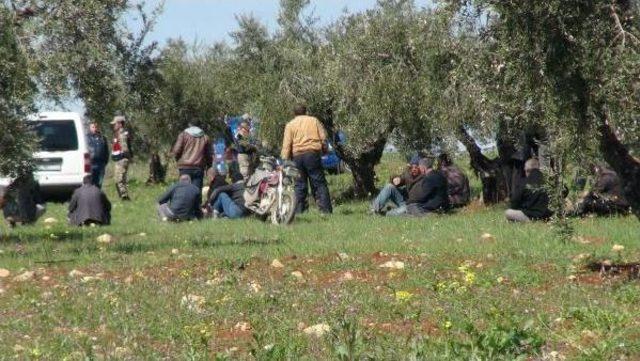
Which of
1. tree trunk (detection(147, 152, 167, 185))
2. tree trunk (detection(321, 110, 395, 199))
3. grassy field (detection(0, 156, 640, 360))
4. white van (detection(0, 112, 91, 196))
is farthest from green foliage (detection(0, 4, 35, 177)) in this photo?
tree trunk (detection(147, 152, 167, 185))

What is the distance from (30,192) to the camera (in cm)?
2453

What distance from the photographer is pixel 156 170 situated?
4369cm

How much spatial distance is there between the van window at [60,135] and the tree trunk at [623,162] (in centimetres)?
2241

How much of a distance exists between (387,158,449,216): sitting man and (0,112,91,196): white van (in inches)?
415

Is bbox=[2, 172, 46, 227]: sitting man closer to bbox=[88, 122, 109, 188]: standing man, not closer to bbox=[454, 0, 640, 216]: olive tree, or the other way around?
bbox=[88, 122, 109, 188]: standing man

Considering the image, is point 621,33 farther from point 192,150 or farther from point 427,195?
point 192,150

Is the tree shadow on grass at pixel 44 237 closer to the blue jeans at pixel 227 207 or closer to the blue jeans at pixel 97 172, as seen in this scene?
the blue jeans at pixel 227 207

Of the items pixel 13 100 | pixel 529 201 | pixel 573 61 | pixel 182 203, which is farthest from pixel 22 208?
pixel 573 61

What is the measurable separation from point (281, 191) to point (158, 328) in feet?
43.5

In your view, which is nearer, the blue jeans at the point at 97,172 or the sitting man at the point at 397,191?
the sitting man at the point at 397,191

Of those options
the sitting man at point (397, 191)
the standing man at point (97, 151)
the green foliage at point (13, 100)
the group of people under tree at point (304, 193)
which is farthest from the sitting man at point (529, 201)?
the standing man at point (97, 151)

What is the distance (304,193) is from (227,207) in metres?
1.50

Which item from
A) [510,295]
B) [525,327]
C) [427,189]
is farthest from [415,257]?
[427,189]

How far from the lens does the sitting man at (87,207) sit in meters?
23.0
